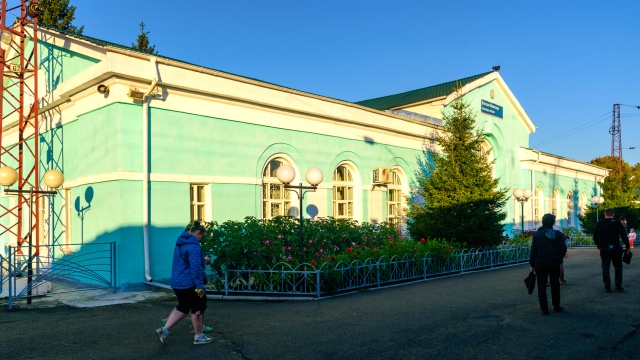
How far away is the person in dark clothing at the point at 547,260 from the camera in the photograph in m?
7.92

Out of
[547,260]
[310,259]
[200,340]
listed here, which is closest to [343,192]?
[310,259]

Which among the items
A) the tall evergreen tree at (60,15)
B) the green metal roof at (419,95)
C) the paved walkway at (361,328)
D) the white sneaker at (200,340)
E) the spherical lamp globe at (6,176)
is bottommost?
the paved walkway at (361,328)

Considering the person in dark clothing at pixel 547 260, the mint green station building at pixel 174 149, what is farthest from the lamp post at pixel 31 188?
the person in dark clothing at pixel 547 260

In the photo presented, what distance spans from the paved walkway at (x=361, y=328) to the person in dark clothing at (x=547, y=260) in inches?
11.6

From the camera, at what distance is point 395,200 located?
19281 millimetres

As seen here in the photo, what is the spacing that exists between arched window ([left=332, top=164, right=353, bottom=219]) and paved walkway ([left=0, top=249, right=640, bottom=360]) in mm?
6682

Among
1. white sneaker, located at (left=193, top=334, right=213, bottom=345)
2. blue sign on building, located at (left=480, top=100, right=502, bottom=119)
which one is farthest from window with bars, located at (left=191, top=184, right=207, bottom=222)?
blue sign on building, located at (left=480, top=100, right=502, bottom=119)

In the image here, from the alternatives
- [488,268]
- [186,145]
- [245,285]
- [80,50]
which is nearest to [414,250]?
[488,268]

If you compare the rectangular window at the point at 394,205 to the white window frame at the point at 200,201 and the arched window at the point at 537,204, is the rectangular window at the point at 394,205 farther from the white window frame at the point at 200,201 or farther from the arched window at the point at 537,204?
the arched window at the point at 537,204

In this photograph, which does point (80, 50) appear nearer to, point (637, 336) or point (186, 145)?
point (186, 145)

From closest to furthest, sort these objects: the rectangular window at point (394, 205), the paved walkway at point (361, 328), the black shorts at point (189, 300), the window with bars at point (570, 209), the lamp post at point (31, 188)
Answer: the paved walkway at point (361, 328), the black shorts at point (189, 300), the lamp post at point (31, 188), the rectangular window at point (394, 205), the window with bars at point (570, 209)

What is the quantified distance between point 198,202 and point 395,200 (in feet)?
29.0

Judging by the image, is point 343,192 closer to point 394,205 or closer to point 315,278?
point 394,205

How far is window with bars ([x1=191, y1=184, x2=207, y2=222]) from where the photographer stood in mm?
12727
